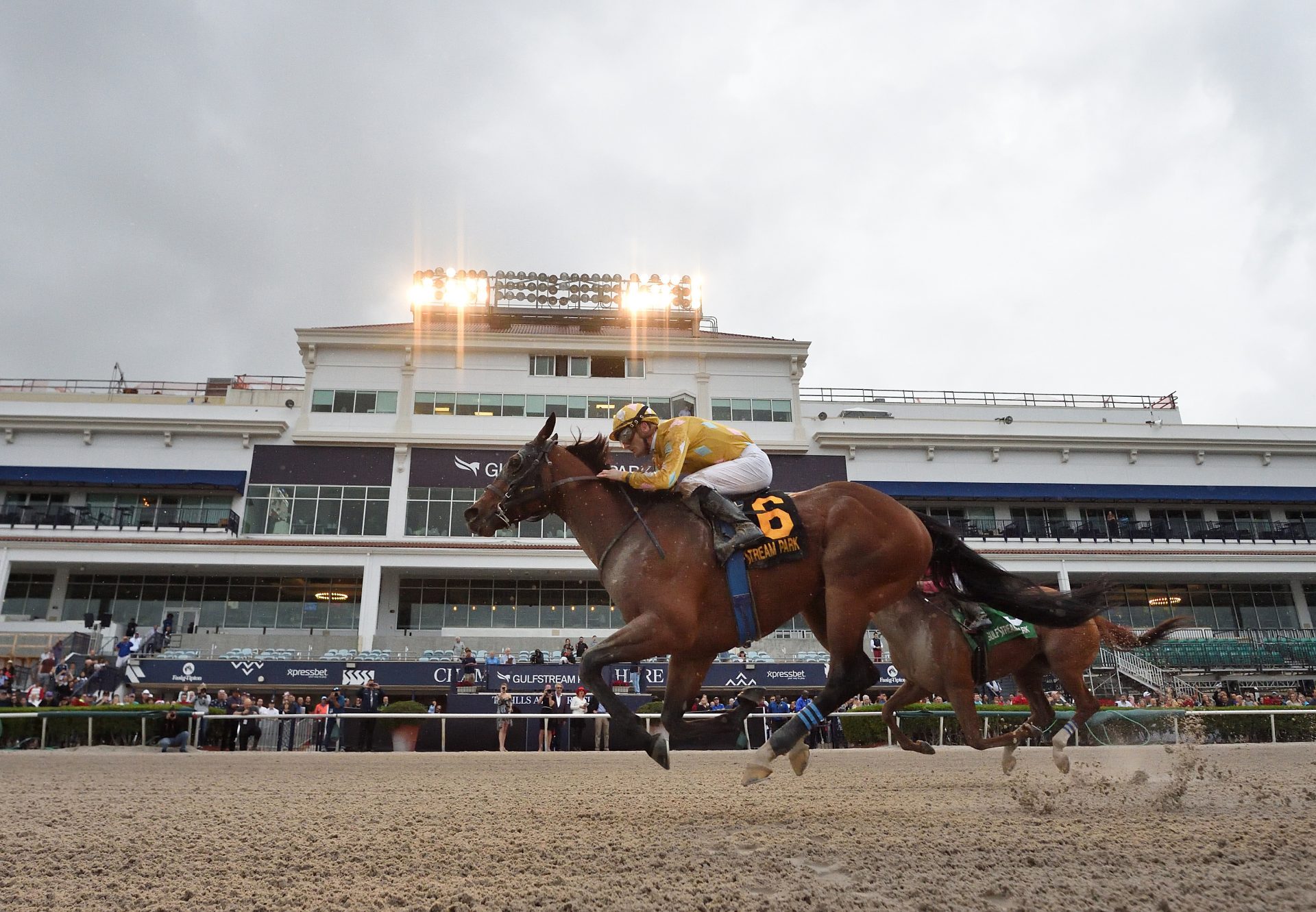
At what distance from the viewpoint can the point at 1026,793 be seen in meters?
5.61

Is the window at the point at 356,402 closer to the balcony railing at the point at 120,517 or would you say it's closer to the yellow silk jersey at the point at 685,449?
the balcony railing at the point at 120,517

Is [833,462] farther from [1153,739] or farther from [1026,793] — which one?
[1026,793]

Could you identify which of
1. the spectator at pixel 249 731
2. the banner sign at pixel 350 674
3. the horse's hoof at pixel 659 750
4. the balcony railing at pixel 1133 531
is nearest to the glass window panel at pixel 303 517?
the banner sign at pixel 350 674

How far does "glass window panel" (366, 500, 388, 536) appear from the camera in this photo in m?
34.3

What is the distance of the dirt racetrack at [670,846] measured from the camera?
123 inches

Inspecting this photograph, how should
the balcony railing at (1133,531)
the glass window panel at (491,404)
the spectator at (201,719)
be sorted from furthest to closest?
1. the balcony railing at (1133,531)
2. the glass window panel at (491,404)
3. the spectator at (201,719)

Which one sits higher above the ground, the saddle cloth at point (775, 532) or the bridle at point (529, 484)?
the bridle at point (529, 484)

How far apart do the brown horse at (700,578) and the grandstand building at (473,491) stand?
2573 cm

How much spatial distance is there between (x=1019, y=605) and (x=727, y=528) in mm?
2403

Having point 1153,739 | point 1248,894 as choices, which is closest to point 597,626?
point 1153,739

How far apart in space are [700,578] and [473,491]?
102 ft

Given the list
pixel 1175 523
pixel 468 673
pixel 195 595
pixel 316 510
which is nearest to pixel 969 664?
pixel 468 673

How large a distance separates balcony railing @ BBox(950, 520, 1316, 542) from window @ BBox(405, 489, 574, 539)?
18675 millimetres

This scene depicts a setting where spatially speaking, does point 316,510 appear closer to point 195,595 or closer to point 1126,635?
point 195,595
